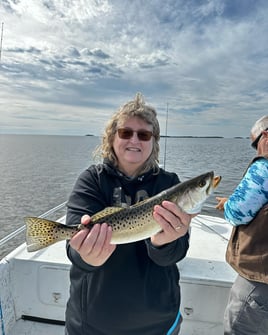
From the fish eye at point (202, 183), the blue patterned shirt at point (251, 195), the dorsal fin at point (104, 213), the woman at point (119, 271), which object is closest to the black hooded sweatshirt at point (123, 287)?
the woman at point (119, 271)

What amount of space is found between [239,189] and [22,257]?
9.65 feet

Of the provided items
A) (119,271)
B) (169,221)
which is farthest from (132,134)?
(119,271)

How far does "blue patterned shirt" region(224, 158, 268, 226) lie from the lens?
2613 millimetres

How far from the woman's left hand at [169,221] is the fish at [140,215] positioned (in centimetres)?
6

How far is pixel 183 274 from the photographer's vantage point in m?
3.55

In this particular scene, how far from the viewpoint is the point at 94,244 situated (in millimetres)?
2088

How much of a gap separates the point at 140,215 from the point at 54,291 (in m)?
2.27

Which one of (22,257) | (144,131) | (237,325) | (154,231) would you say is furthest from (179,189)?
(22,257)

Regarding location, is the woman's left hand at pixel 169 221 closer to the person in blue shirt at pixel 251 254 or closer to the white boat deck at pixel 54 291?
the person in blue shirt at pixel 251 254

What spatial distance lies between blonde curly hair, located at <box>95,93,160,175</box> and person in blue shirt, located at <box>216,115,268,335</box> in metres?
Result: 0.91

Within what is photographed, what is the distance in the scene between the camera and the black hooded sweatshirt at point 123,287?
84.6 inches

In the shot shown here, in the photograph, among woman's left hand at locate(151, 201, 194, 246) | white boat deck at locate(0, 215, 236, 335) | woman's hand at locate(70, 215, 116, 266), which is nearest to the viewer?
woman's hand at locate(70, 215, 116, 266)

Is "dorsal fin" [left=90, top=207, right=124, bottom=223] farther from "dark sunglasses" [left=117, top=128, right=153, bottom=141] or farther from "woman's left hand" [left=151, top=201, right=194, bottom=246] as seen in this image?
"dark sunglasses" [left=117, top=128, right=153, bottom=141]

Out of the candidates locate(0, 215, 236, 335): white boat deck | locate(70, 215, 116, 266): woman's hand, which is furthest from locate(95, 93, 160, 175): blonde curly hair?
locate(0, 215, 236, 335): white boat deck
